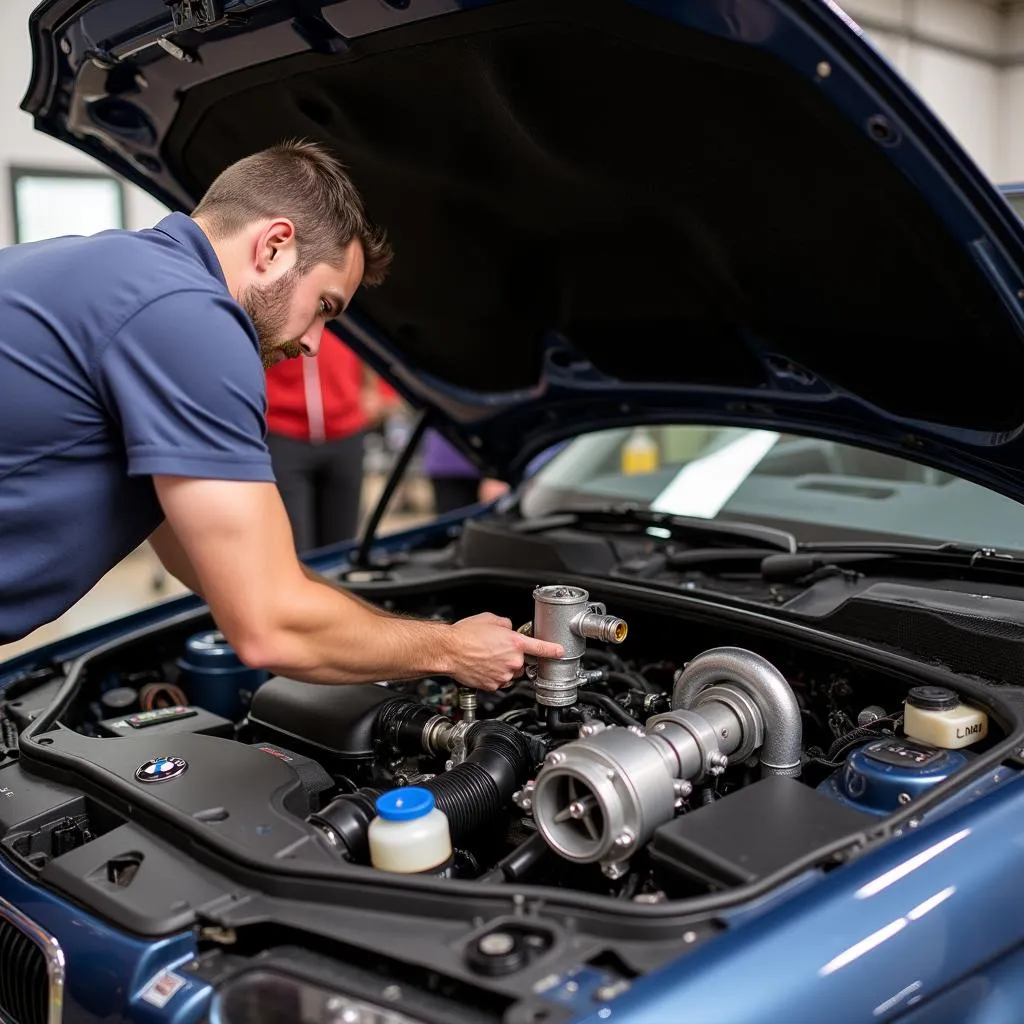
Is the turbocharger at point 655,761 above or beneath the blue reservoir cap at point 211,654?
above

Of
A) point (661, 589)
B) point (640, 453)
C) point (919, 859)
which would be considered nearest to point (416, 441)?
point (640, 453)

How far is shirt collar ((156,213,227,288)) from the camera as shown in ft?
5.56

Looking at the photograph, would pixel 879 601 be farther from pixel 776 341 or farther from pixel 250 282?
pixel 250 282

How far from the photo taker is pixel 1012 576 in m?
1.91

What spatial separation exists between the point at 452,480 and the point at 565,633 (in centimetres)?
329

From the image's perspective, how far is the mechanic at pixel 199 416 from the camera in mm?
1452

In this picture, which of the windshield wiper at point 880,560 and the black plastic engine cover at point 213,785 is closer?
the black plastic engine cover at point 213,785

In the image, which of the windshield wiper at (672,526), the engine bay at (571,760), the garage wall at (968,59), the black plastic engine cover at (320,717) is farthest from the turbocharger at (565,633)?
the garage wall at (968,59)

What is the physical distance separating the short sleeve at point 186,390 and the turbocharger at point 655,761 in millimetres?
572

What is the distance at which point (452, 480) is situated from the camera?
4.98m

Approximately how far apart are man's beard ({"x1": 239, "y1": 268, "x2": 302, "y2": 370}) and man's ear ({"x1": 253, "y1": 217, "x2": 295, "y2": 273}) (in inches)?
1.3

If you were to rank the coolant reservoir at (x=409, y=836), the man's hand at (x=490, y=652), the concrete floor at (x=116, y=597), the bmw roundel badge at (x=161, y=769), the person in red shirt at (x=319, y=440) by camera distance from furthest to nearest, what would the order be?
the concrete floor at (x=116, y=597)
the person in red shirt at (x=319, y=440)
the man's hand at (x=490, y=652)
the bmw roundel badge at (x=161, y=769)
the coolant reservoir at (x=409, y=836)

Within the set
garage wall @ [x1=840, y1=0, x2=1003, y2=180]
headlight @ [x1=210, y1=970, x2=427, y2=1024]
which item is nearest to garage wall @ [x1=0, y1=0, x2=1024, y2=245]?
garage wall @ [x1=840, y1=0, x2=1003, y2=180]

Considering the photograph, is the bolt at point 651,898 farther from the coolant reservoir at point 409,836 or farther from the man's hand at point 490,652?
the man's hand at point 490,652
